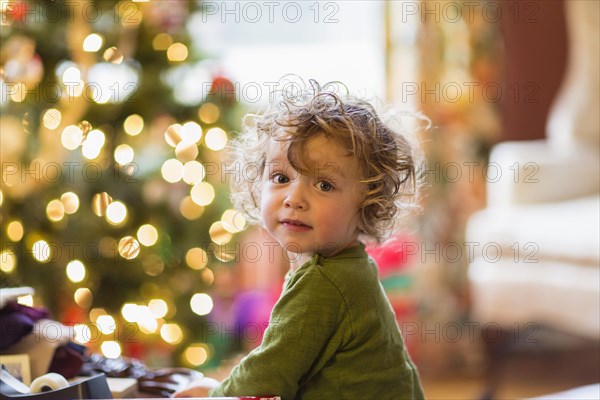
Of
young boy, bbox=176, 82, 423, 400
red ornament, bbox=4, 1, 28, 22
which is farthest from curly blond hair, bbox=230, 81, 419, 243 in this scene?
red ornament, bbox=4, 1, 28, 22

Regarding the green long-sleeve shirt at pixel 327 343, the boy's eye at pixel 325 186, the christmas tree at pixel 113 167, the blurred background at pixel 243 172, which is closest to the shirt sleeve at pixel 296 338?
the green long-sleeve shirt at pixel 327 343

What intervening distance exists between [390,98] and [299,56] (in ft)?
1.35

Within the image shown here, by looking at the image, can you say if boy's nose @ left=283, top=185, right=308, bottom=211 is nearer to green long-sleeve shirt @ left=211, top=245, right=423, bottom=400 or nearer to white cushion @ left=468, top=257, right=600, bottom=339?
green long-sleeve shirt @ left=211, top=245, right=423, bottom=400

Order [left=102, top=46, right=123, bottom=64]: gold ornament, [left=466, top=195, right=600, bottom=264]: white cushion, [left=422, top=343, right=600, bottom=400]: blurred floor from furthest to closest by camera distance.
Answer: [left=422, top=343, right=600, bottom=400]: blurred floor → [left=466, top=195, right=600, bottom=264]: white cushion → [left=102, top=46, right=123, bottom=64]: gold ornament

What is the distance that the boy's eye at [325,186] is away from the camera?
3.66 feet

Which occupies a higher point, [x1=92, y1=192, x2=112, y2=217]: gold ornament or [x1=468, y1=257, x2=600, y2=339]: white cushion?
[x1=92, y1=192, x2=112, y2=217]: gold ornament

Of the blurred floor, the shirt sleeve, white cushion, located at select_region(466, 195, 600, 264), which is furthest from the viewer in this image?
the blurred floor

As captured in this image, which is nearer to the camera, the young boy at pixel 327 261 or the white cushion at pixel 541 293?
the young boy at pixel 327 261

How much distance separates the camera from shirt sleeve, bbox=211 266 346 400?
108 centimetres

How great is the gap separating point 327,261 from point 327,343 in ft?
0.36

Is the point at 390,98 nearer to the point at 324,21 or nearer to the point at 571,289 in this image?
the point at 324,21

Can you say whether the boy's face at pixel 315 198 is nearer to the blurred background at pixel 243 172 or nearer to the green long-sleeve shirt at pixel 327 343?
the green long-sleeve shirt at pixel 327 343

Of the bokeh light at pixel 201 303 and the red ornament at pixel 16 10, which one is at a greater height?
the red ornament at pixel 16 10

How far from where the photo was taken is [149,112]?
2225 mm
